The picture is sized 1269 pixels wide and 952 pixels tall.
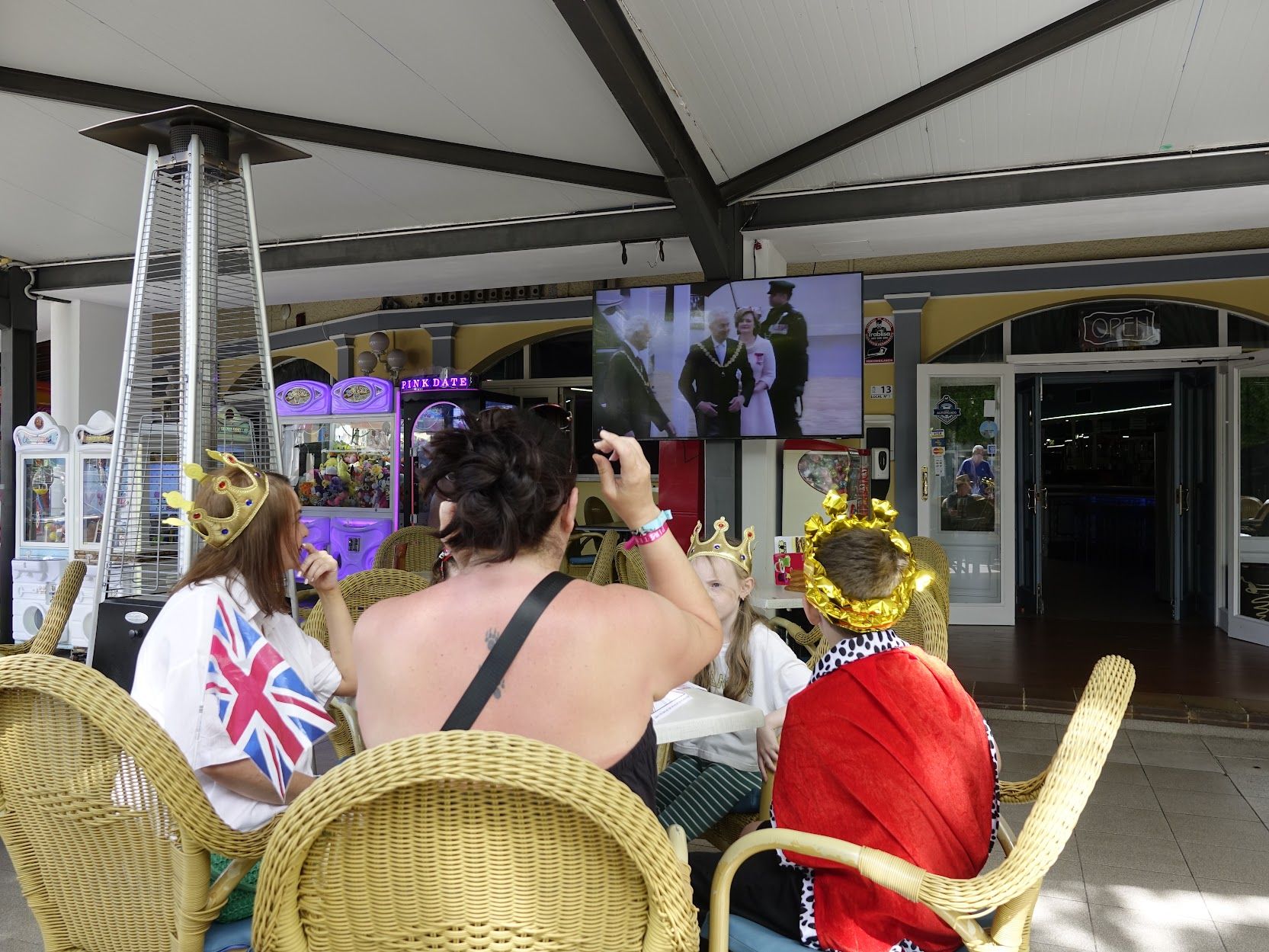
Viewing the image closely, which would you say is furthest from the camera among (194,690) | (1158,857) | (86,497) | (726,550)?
A: (86,497)

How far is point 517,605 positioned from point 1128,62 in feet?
12.1

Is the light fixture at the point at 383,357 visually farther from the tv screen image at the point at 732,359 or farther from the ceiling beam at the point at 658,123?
the ceiling beam at the point at 658,123

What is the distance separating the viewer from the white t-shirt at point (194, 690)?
66.4 inches

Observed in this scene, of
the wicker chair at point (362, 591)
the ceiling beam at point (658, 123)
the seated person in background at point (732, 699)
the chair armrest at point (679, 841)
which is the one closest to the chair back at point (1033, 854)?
the chair armrest at point (679, 841)

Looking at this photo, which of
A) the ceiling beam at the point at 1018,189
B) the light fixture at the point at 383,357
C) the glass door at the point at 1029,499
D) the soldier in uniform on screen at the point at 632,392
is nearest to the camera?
the ceiling beam at the point at 1018,189

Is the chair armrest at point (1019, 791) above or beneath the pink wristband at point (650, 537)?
beneath

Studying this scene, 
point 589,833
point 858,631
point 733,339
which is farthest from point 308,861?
point 733,339

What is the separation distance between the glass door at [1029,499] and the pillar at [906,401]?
1225 mm

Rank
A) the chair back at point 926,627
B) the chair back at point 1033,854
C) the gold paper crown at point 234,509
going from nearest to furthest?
the chair back at point 1033,854, the gold paper crown at point 234,509, the chair back at point 926,627

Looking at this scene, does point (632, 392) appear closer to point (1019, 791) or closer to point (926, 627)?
point (926, 627)

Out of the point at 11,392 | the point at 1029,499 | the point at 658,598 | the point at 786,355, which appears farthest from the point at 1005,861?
the point at 1029,499

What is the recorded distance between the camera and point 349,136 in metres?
4.44

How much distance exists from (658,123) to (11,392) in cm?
562

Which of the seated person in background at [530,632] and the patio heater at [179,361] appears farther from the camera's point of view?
the patio heater at [179,361]
